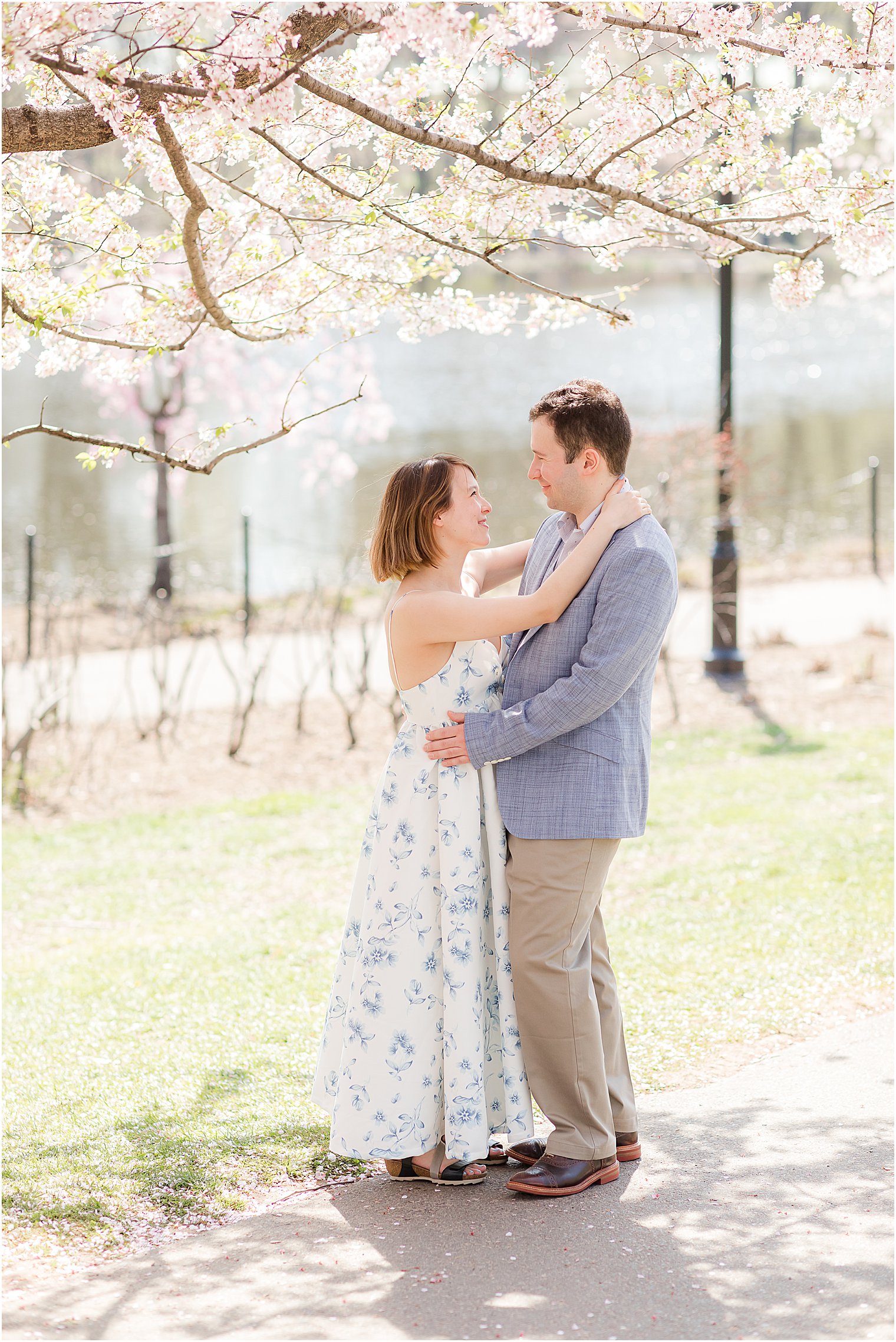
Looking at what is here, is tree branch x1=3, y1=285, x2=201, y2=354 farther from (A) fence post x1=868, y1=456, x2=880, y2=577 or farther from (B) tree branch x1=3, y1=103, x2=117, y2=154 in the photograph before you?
(A) fence post x1=868, y1=456, x2=880, y2=577

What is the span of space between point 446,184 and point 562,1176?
2812mm

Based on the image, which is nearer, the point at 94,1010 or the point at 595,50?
the point at 595,50

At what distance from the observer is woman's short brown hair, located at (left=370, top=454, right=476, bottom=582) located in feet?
11.6

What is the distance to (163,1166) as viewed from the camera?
372 cm

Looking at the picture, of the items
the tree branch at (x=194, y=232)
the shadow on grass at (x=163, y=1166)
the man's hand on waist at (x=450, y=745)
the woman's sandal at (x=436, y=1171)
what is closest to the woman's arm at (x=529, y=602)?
the man's hand on waist at (x=450, y=745)

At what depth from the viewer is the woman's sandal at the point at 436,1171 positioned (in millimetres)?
3518

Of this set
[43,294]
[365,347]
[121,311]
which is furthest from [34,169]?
[365,347]

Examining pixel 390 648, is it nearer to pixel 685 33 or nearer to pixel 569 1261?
pixel 569 1261

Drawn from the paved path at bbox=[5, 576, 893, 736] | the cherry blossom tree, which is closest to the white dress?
the cherry blossom tree

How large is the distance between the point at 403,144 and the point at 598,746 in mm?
1852

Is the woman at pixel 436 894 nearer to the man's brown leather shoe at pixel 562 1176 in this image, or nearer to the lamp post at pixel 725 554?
the man's brown leather shoe at pixel 562 1176

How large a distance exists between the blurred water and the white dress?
900 mm

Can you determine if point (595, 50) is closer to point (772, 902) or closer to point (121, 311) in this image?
point (121, 311)

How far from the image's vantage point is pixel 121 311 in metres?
4.55
